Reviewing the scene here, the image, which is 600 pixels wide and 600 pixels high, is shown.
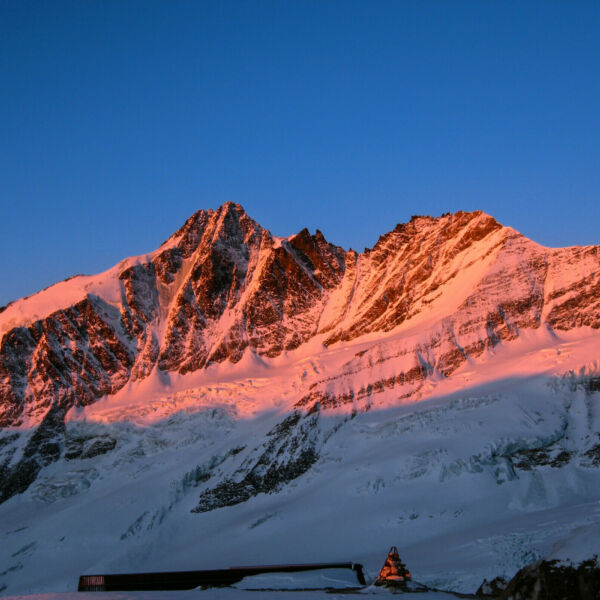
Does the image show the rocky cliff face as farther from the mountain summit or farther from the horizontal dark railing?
the horizontal dark railing

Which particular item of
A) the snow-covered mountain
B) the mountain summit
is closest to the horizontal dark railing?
the snow-covered mountain

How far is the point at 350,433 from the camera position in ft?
431

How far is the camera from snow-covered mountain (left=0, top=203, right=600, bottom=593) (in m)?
99.2

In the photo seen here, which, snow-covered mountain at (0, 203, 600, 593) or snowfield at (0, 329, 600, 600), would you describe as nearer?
snowfield at (0, 329, 600, 600)

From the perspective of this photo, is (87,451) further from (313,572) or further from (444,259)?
(313,572)

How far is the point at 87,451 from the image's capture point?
565 ft

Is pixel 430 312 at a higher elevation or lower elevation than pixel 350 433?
higher

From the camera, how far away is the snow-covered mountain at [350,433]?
99188 mm

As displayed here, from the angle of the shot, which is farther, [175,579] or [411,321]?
[411,321]

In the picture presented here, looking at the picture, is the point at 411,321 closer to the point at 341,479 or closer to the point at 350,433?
the point at 350,433

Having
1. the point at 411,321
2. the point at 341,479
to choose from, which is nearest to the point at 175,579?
the point at 341,479

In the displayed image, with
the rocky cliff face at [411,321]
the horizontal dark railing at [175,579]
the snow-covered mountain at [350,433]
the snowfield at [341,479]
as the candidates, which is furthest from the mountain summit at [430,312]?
the horizontal dark railing at [175,579]

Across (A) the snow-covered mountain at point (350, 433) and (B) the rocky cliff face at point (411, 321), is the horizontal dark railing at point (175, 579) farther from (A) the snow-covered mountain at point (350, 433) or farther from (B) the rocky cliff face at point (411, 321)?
(B) the rocky cliff face at point (411, 321)

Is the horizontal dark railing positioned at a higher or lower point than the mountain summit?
lower
